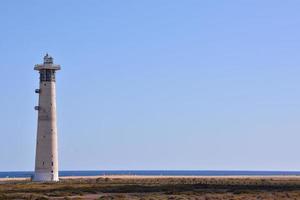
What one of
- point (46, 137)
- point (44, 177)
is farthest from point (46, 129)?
point (44, 177)

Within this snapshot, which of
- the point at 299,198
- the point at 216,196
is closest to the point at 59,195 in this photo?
the point at 216,196

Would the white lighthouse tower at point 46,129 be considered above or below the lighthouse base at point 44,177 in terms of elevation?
above

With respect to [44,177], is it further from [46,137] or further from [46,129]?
[46,129]

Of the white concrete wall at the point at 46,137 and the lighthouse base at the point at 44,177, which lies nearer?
the white concrete wall at the point at 46,137

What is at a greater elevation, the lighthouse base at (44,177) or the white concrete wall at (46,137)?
the white concrete wall at (46,137)

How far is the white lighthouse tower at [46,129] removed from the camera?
68875 millimetres

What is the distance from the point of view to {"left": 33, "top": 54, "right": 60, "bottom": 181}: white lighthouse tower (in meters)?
68.9

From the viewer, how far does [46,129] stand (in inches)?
2724

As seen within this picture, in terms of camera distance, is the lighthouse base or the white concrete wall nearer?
the white concrete wall

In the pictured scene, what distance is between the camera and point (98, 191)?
53312 mm

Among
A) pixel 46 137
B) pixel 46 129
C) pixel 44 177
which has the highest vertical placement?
pixel 46 129

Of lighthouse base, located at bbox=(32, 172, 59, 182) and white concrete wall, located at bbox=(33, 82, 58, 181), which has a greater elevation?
white concrete wall, located at bbox=(33, 82, 58, 181)

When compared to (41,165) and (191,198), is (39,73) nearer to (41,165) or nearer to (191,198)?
(41,165)

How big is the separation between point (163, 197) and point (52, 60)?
30707 millimetres
